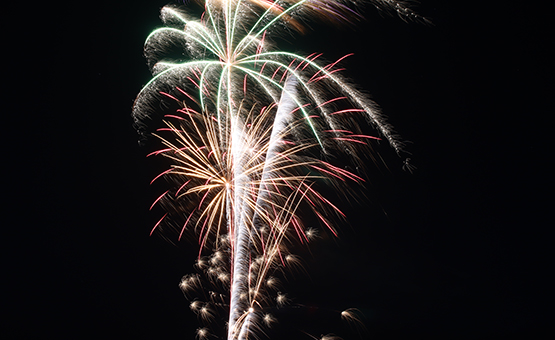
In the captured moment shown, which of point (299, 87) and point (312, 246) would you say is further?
point (312, 246)

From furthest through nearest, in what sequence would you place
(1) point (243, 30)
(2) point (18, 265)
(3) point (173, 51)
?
(2) point (18, 265)
(3) point (173, 51)
(1) point (243, 30)

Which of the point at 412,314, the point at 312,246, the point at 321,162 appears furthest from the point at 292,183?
the point at 412,314

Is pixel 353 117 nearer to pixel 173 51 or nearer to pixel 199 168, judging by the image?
pixel 199 168

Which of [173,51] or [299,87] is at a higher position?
[173,51]

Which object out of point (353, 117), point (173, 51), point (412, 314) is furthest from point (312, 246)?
point (173, 51)

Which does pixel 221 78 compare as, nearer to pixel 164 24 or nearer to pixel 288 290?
pixel 164 24

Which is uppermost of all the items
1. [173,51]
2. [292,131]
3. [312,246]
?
[173,51]

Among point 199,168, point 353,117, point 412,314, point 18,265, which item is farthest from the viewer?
point 18,265
